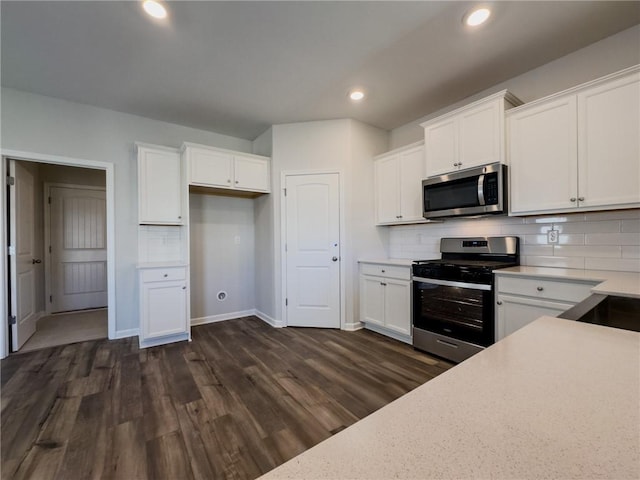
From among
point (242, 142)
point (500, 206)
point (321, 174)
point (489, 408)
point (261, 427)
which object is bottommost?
point (261, 427)

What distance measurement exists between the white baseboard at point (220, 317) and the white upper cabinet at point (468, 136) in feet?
10.1

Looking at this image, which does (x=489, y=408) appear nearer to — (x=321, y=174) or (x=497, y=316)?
(x=497, y=316)

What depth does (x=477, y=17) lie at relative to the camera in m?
1.93

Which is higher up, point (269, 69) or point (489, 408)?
point (269, 69)

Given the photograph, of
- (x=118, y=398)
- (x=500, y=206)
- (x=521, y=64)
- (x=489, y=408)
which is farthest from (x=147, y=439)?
(x=521, y=64)

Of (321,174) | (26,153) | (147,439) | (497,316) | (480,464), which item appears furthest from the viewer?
(321,174)

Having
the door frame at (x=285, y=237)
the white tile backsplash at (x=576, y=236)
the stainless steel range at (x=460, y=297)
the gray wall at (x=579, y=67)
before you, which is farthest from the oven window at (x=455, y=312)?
the gray wall at (x=579, y=67)

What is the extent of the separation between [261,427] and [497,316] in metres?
1.91

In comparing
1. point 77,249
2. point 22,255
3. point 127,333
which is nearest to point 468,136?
point 127,333

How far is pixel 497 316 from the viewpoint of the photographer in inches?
87.5

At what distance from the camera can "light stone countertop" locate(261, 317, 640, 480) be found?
363 millimetres

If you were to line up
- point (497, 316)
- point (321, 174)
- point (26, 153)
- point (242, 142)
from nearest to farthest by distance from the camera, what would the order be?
point (497, 316) < point (26, 153) < point (321, 174) < point (242, 142)

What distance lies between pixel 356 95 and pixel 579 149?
1950 millimetres

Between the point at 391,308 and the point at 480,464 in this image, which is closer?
the point at 480,464
